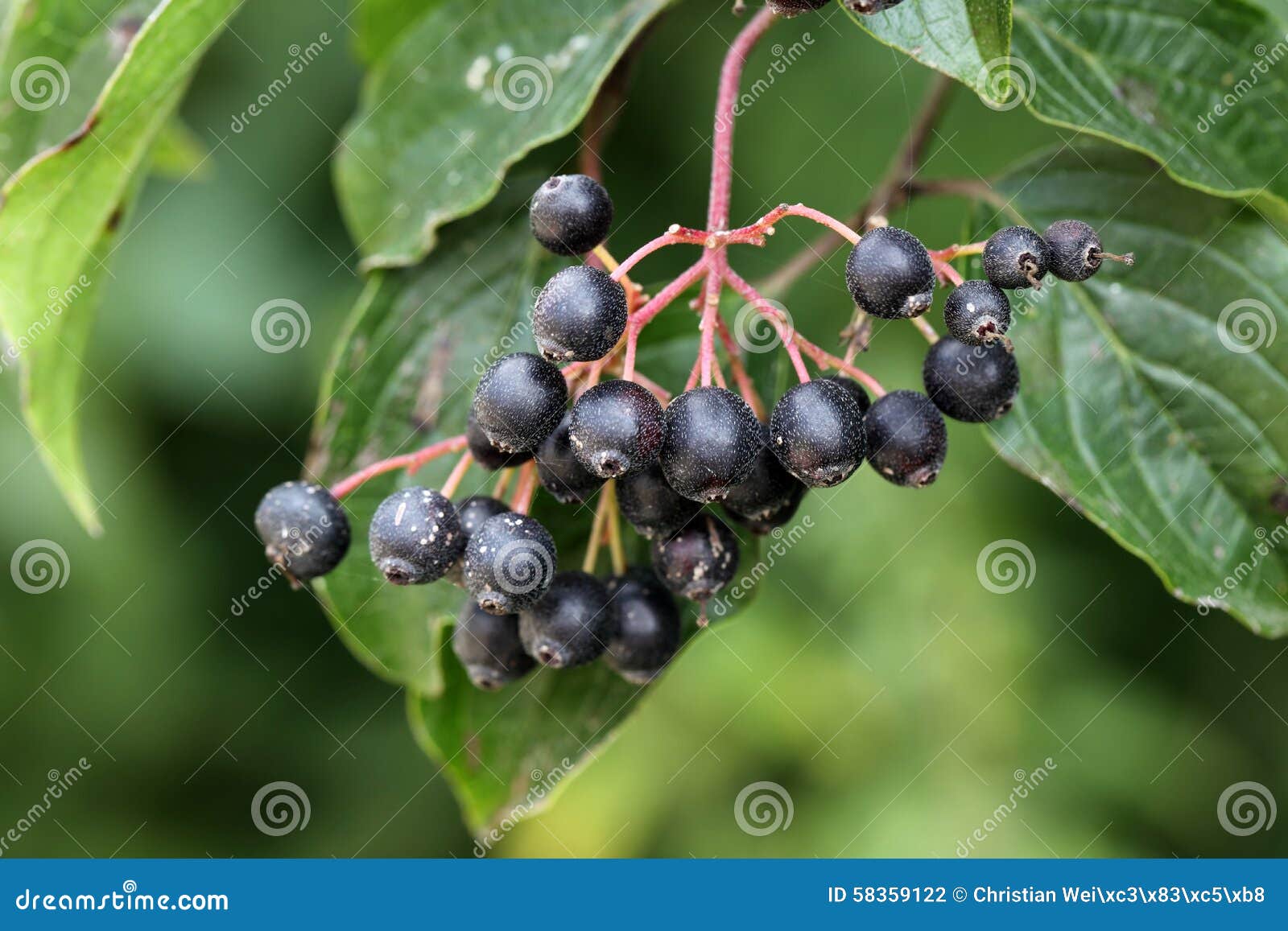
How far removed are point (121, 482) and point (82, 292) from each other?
3.70ft

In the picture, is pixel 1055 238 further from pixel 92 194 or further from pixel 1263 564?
pixel 92 194

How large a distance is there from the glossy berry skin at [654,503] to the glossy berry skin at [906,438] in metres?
0.24

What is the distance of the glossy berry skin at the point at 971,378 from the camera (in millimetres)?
1347

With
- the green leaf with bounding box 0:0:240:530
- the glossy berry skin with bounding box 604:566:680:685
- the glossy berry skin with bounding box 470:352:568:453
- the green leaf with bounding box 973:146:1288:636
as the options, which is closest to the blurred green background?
the green leaf with bounding box 973:146:1288:636

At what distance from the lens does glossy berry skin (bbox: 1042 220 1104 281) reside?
1188mm

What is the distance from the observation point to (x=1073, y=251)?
3.91ft

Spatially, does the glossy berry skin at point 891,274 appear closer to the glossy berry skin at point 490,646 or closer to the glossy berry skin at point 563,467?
the glossy berry skin at point 563,467

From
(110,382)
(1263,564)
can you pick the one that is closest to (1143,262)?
(1263,564)

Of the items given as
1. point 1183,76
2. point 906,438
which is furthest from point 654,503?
point 1183,76

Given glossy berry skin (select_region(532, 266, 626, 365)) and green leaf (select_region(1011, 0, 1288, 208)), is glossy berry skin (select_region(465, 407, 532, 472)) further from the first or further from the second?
green leaf (select_region(1011, 0, 1288, 208))

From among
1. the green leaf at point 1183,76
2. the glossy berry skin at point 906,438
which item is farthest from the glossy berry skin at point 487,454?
the green leaf at point 1183,76

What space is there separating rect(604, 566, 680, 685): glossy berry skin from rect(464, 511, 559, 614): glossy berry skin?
0.21m

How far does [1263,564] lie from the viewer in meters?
1.57

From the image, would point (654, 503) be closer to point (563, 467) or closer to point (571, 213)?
point (563, 467)
